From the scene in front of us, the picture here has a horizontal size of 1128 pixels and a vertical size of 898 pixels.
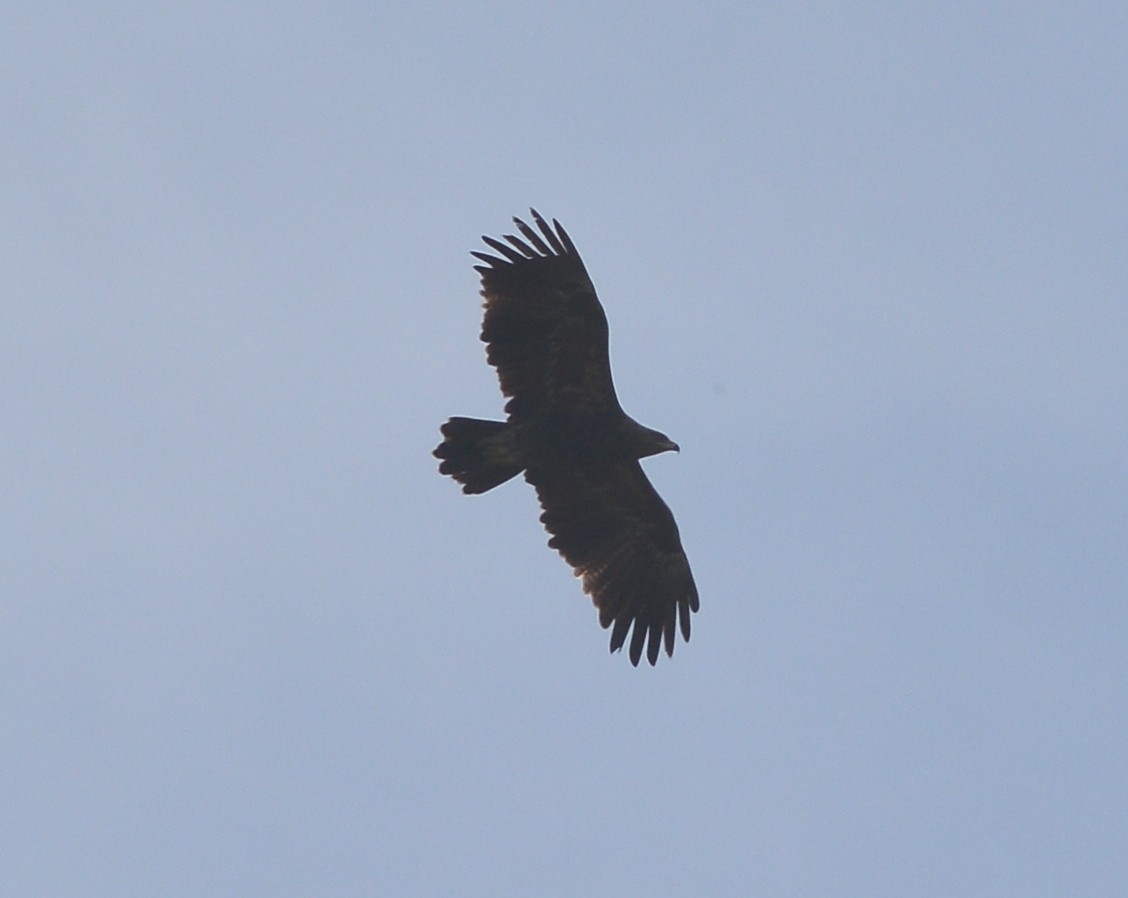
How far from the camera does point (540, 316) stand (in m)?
16.5

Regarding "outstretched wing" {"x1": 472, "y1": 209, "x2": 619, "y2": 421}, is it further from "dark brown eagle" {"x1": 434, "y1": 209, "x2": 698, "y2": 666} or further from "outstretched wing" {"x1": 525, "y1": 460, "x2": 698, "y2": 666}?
"outstretched wing" {"x1": 525, "y1": 460, "x2": 698, "y2": 666}

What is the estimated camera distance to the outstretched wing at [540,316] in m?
16.4

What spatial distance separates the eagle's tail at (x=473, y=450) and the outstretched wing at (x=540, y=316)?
36 centimetres

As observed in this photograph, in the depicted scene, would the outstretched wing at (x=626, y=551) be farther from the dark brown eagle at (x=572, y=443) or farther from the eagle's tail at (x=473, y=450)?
the eagle's tail at (x=473, y=450)

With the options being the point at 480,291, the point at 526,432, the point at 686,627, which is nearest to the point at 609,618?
the point at 686,627

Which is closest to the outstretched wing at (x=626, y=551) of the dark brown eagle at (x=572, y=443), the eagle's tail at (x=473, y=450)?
the dark brown eagle at (x=572, y=443)

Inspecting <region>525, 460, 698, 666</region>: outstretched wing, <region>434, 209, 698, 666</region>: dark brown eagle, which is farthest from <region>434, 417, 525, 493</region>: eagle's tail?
<region>525, 460, 698, 666</region>: outstretched wing

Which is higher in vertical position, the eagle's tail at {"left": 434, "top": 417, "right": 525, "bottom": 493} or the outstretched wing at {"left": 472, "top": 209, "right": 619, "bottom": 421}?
the outstretched wing at {"left": 472, "top": 209, "right": 619, "bottom": 421}

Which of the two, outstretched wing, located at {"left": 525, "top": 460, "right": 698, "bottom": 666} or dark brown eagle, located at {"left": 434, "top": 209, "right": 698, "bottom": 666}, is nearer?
dark brown eagle, located at {"left": 434, "top": 209, "right": 698, "bottom": 666}

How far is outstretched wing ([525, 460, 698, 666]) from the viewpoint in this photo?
17.7 meters

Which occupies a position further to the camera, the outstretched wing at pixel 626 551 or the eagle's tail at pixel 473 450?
the outstretched wing at pixel 626 551

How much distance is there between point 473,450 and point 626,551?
206 centimetres

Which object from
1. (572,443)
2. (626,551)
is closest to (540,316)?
(572,443)

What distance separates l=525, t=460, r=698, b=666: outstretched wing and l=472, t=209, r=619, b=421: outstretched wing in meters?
1.34
